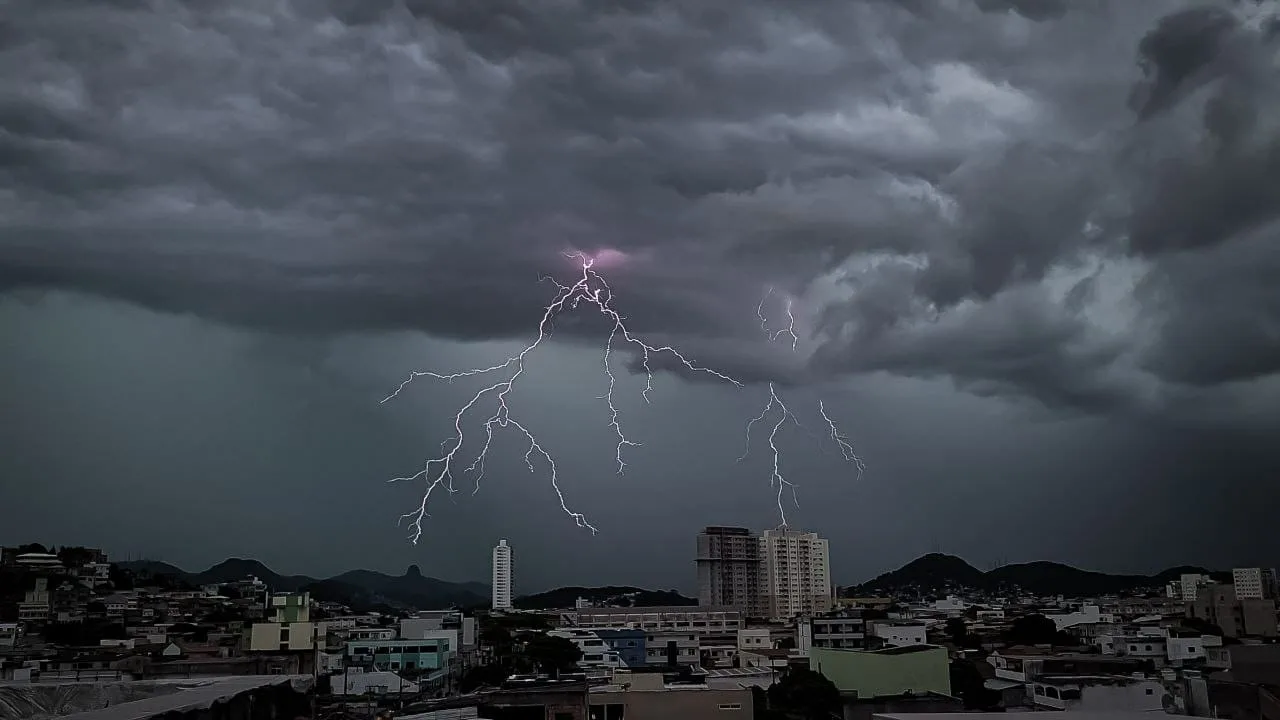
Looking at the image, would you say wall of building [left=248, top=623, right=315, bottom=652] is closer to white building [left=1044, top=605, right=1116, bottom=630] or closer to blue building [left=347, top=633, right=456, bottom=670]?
blue building [left=347, top=633, right=456, bottom=670]

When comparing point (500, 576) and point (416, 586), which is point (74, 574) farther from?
point (416, 586)

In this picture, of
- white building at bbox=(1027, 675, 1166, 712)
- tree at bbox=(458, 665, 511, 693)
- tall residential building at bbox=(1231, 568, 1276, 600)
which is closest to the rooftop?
white building at bbox=(1027, 675, 1166, 712)

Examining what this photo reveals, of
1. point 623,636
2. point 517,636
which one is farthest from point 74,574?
point 623,636

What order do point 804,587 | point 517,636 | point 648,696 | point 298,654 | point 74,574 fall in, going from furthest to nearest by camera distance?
point 804,587, point 74,574, point 517,636, point 298,654, point 648,696

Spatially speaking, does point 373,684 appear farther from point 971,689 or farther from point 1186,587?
point 1186,587

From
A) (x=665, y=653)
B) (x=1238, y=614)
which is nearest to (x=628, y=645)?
(x=665, y=653)

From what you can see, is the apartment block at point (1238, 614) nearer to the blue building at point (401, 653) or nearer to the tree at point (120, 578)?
the blue building at point (401, 653)
